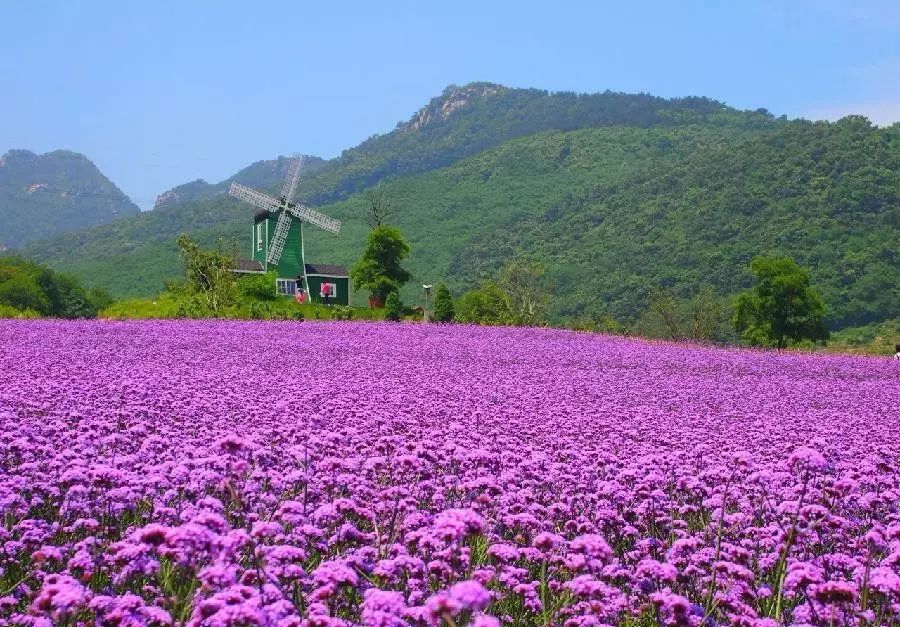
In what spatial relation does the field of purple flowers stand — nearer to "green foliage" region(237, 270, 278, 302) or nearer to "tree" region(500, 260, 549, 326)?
"green foliage" region(237, 270, 278, 302)

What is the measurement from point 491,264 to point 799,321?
75942 mm

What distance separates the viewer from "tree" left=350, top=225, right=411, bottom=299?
61844 mm

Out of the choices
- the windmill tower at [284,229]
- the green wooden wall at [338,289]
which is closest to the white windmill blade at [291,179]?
the windmill tower at [284,229]

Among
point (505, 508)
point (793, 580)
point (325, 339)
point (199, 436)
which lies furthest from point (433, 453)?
point (325, 339)

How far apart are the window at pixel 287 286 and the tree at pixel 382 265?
20.7 ft

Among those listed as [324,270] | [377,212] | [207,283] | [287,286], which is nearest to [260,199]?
[287,286]

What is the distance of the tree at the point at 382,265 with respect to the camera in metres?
61.8

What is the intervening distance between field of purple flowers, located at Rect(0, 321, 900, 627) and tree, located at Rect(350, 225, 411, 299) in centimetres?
4805

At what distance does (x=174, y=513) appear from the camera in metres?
5.34

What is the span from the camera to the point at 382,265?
6266cm

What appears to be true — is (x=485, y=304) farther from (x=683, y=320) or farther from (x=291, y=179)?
(x=291, y=179)

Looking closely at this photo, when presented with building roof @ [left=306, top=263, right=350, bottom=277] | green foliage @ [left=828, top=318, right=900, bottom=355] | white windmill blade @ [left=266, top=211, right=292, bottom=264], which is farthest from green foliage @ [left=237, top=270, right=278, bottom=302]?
green foliage @ [left=828, top=318, right=900, bottom=355]

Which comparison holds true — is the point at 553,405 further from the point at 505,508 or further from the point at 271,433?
the point at 505,508

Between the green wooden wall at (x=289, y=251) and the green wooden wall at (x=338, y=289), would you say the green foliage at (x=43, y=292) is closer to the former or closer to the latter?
the green wooden wall at (x=289, y=251)
